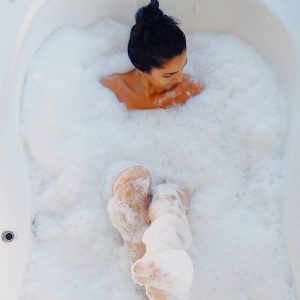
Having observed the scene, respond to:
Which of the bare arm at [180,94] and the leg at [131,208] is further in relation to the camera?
the bare arm at [180,94]

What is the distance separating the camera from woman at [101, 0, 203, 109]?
1349 mm

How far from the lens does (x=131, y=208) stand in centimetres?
133

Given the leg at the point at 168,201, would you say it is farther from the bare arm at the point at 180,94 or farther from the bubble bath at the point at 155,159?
the bare arm at the point at 180,94

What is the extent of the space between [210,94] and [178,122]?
12cm

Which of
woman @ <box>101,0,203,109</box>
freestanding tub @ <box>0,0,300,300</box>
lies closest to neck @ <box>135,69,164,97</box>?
woman @ <box>101,0,203,109</box>

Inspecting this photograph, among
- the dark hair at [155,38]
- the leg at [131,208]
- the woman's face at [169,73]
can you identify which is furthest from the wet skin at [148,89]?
the leg at [131,208]

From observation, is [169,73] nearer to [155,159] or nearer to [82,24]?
[155,159]

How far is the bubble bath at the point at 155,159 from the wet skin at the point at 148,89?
3 cm

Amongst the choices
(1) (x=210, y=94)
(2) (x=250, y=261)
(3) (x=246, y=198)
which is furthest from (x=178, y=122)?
(2) (x=250, y=261)

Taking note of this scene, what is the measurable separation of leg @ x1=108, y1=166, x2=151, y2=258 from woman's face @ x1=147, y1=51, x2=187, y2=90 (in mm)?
245

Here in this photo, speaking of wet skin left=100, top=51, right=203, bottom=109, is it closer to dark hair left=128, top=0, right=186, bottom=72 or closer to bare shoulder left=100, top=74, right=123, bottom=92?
bare shoulder left=100, top=74, right=123, bottom=92

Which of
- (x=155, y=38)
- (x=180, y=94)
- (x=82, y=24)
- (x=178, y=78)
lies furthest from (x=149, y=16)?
(x=82, y=24)

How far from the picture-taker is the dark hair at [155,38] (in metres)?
1.34

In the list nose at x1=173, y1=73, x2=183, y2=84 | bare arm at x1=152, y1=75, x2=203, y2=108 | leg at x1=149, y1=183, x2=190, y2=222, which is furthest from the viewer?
bare arm at x1=152, y1=75, x2=203, y2=108
